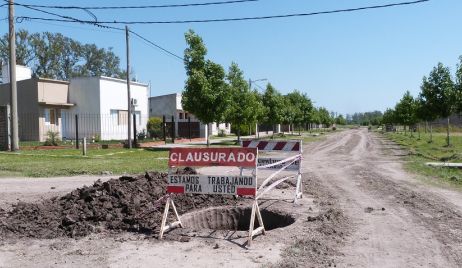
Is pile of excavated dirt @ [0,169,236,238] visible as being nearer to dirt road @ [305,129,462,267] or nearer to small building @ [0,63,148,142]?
dirt road @ [305,129,462,267]

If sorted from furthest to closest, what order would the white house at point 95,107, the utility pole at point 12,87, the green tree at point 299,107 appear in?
the green tree at point 299,107 < the white house at point 95,107 < the utility pole at point 12,87

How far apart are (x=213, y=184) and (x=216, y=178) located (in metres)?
0.10

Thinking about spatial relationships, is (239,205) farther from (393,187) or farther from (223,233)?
(393,187)

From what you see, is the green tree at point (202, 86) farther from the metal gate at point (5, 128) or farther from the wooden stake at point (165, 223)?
the wooden stake at point (165, 223)

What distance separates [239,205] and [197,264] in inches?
150

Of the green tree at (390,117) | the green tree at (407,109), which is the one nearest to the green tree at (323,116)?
the green tree at (390,117)

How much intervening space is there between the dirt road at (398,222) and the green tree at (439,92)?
60.7 ft

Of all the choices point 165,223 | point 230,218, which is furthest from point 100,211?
point 230,218

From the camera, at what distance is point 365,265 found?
5742mm

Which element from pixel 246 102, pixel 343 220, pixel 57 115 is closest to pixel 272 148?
pixel 343 220

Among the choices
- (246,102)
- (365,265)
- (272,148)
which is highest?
(246,102)

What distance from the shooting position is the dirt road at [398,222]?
6.02 m

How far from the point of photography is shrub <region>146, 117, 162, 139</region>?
39781 mm

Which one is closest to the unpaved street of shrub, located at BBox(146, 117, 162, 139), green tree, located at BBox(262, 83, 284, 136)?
shrub, located at BBox(146, 117, 162, 139)
